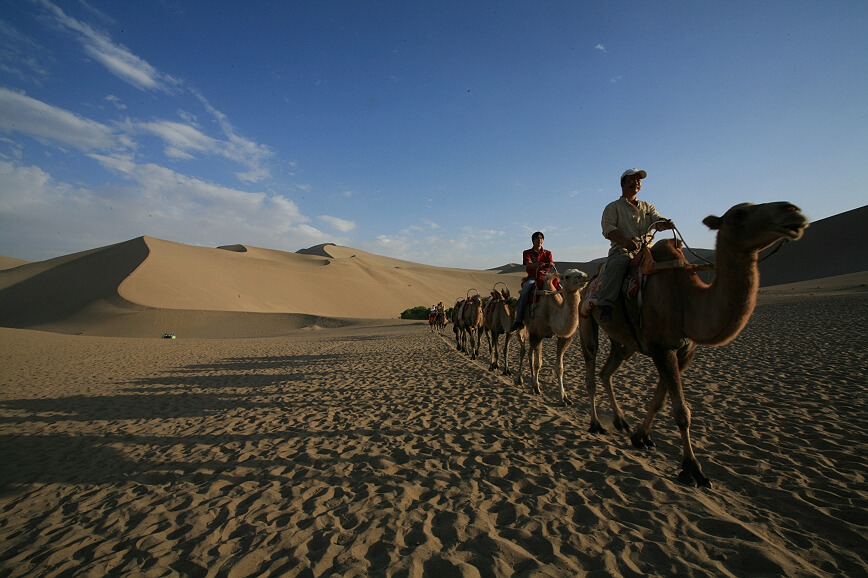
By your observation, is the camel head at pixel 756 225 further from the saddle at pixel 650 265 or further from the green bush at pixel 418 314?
the green bush at pixel 418 314

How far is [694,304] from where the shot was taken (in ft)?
11.7

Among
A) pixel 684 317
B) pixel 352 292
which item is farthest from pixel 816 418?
pixel 352 292

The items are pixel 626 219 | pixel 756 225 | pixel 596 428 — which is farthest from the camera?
pixel 596 428

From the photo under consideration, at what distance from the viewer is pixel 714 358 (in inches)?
432

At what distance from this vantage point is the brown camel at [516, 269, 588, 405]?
6.43 metres

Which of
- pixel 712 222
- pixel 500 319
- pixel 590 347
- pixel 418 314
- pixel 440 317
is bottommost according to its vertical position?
pixel 418 314

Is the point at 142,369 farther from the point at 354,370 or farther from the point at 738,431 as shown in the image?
the point at 738,431

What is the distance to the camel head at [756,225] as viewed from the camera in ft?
8.80

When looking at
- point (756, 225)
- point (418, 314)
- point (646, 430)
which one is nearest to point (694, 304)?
point (756, 225)

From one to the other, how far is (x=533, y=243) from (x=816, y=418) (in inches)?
200

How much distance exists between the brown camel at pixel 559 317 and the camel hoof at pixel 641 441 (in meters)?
2.09

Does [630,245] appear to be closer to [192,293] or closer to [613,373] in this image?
[613,373]

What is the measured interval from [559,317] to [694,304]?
11.0 ft

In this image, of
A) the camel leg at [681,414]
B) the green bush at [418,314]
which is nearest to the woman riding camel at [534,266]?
the camel leg at [681,414]
